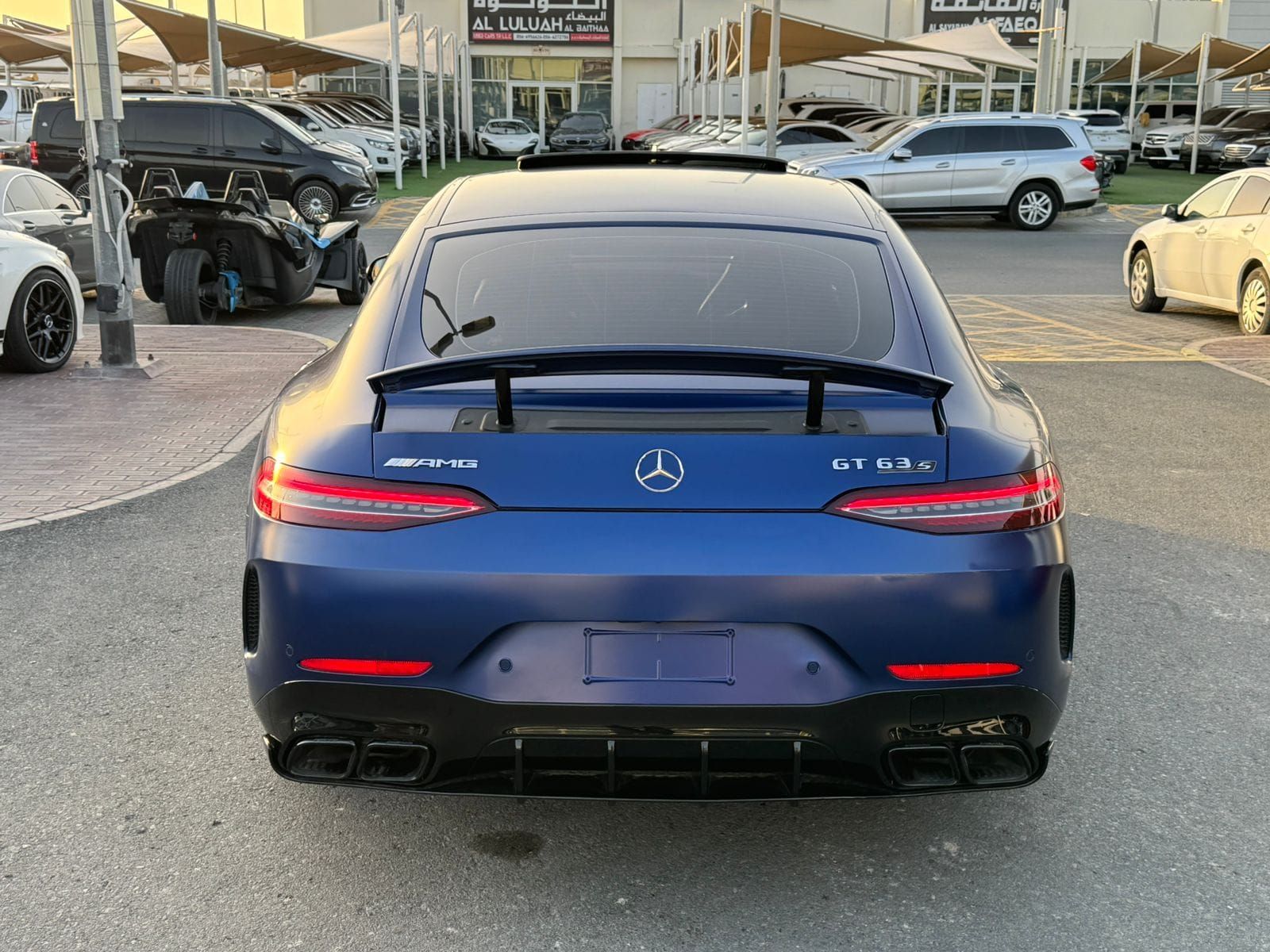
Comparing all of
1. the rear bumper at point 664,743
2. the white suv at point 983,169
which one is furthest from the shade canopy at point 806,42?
the rear bumper at point 664,743

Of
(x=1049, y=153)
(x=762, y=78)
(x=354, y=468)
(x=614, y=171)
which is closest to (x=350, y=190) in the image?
(x=1049, y=153)

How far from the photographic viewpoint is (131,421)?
8.36 m

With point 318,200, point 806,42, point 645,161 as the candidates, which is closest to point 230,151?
point 318,200

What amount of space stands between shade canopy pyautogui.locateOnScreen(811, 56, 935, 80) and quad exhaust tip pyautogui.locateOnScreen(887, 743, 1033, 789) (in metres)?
32.3

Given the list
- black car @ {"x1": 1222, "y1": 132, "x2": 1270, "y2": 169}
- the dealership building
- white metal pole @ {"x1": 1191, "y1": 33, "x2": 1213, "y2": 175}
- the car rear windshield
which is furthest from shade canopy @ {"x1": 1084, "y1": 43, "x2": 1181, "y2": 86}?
the car rear windshield

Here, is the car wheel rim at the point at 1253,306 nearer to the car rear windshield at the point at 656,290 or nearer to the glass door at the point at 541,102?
the car rear windshield at the point at 656,290

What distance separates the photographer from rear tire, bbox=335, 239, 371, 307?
44.5ft

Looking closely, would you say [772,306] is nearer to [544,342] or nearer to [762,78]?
[544,342]

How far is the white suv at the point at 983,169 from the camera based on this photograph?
22.9 meters

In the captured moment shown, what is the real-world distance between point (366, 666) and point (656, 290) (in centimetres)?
130

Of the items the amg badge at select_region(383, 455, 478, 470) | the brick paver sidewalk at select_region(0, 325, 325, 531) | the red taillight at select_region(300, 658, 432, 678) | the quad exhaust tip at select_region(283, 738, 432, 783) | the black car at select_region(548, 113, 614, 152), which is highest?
the black car at select_region(548, 113, 614, 152)

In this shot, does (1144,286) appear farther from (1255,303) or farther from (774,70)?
(774,70)

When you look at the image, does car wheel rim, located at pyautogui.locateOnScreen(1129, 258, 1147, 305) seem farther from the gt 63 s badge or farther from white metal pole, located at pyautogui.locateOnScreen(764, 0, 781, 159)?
the gt 63 s badge

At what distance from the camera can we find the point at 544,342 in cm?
340
